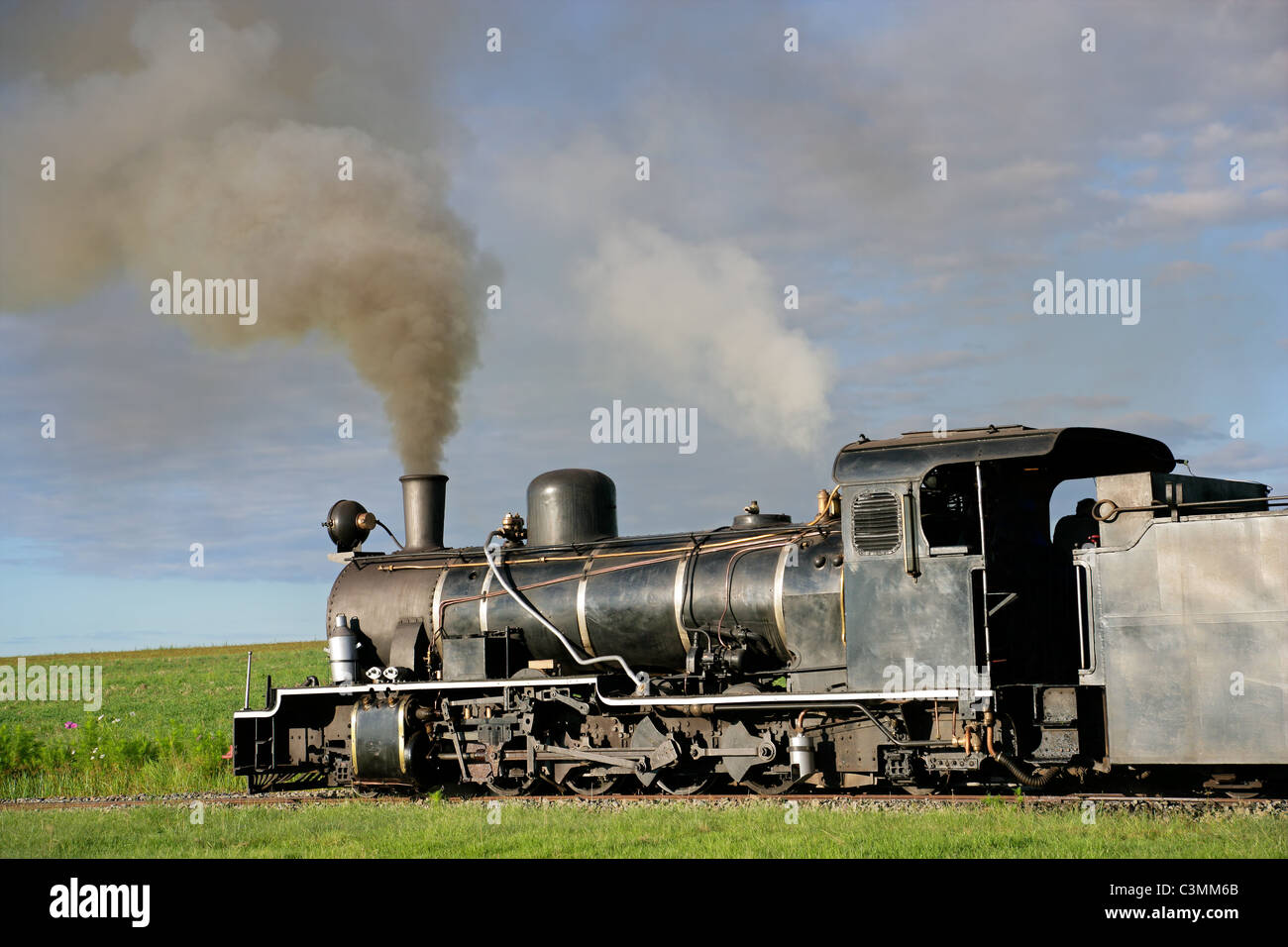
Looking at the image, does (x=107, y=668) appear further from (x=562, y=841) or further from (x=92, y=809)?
(x=562, y=841)

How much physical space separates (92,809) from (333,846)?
16.8 feet

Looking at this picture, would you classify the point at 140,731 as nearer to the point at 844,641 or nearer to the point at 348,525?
the point at 348,525

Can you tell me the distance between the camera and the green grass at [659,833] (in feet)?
29.1

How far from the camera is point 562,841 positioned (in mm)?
9617

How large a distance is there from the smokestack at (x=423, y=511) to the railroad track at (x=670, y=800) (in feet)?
10.0

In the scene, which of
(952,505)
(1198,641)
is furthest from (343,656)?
(1198,641)

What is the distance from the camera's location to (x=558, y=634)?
44.1 feet

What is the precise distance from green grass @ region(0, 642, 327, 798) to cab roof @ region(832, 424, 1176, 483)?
9.73 m

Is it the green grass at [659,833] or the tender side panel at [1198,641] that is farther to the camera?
the tender side panel at [1198,641]

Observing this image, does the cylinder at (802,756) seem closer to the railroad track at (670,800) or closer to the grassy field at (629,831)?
the railroad track at (670,800)

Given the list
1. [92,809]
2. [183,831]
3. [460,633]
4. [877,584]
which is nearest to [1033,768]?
[877,584]


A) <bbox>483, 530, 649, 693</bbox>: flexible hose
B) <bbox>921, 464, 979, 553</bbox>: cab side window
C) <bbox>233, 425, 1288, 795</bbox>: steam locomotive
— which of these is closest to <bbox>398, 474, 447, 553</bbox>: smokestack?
<bbox>233, 425, 1288, 795</bbox>: steam locomotive

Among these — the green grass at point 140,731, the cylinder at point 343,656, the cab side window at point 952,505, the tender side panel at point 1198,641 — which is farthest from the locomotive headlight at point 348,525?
the tender side panel at point 1198,641

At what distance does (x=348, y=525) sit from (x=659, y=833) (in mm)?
6954
